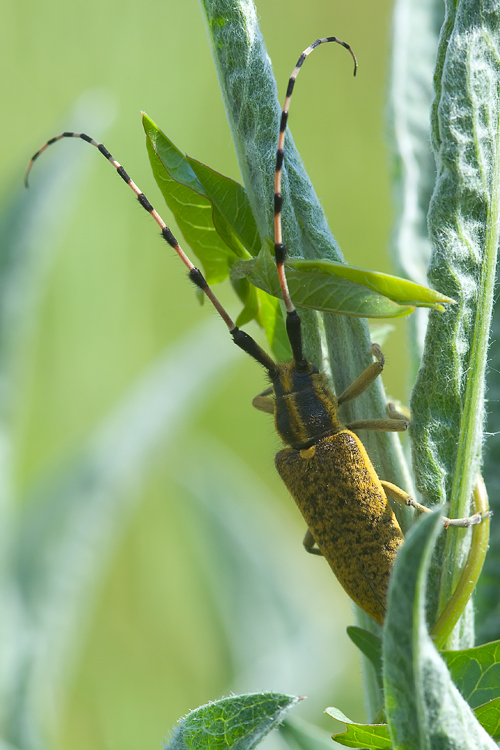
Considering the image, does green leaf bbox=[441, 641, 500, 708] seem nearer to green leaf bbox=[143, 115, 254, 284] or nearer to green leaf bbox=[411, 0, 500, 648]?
green leaf bbox=[411, 0, 500, 648]

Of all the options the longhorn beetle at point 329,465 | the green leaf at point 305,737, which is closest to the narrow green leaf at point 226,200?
the longhorn beetle at point 329,465

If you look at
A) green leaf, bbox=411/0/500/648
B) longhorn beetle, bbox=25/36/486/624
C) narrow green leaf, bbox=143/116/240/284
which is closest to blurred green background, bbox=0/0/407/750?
longhorn beetle, bbox=25/36/486/624

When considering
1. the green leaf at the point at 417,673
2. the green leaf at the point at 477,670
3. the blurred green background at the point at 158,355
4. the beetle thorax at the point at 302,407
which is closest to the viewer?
the green leaf at the point at 417,673

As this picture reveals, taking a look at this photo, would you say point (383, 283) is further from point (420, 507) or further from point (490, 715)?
point (490, 715)

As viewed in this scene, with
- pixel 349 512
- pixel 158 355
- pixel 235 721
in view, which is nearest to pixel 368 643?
pixel 235 721

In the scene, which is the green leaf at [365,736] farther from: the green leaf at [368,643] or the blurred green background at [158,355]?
the blurred green background at [158,355]

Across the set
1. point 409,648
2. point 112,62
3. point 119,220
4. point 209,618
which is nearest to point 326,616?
point 209,618
